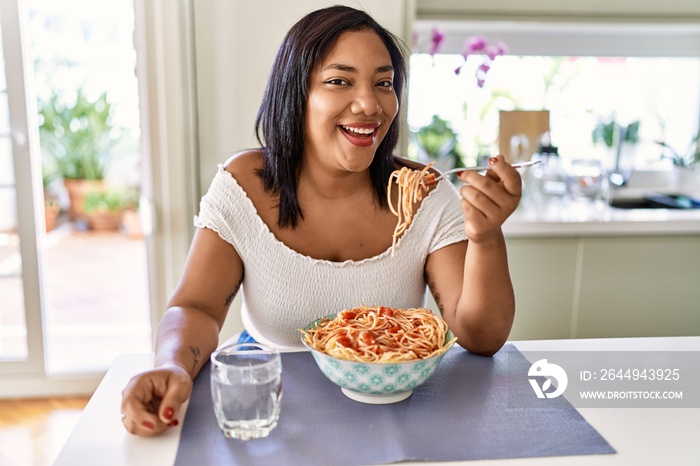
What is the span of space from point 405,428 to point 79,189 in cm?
513

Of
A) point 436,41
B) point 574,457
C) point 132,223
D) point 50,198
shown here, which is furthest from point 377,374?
point 50,198

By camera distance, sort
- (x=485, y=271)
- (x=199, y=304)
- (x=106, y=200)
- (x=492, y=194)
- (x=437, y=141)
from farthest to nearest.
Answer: (x=106, y=200) → (x=437, y=141) → (x=199, y=304) → (x=485, y=271) → (x=492, y=194)

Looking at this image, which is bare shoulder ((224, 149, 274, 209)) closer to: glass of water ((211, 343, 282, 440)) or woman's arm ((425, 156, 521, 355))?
woman's arm ((425, 156, 521, 355))

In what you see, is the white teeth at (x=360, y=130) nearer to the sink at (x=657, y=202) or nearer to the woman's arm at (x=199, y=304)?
the woman's arm at (x=199, y=304)

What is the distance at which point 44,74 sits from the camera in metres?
5.14

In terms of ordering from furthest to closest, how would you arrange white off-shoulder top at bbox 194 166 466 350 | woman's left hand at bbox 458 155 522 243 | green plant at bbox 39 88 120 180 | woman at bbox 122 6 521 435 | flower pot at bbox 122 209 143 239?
flower pot at bbox 122 209 143 239, green plant at bbox 39 88 120 180, white off-shoulder top at bbox 194 166 466 350, woman at bbox 122 6 521 435, woman's left hand at bbox 458 155 522 243

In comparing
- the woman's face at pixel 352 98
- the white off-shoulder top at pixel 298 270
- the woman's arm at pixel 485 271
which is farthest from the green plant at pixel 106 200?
the woman's arm at pixel 485 271

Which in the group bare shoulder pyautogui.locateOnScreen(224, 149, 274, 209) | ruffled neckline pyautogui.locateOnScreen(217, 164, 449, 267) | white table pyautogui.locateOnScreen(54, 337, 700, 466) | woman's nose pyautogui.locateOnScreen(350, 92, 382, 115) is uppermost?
woman's nose pyautogui.locateOnScreen(350, 92, 382, 115)

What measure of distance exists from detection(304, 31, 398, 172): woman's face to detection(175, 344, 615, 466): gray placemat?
51cm

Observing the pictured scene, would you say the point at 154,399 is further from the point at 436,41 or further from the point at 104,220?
the point at 104,220

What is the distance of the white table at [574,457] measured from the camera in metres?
0.87

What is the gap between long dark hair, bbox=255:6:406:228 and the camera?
4.63ft

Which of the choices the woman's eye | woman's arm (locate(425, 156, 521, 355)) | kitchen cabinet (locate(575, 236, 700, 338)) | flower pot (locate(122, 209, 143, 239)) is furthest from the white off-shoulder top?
flower pot (locate(122, 209, 143, 239))

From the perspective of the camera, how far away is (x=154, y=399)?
38.0 inches
